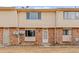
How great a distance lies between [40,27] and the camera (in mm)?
11461

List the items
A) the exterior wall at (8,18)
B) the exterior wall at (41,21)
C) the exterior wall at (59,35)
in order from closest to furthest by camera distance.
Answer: the exterior wall at (8,18) → the exterior wall at (41,21) → the exterior wall at (59,35)

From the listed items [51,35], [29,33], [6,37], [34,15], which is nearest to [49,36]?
[51,35]

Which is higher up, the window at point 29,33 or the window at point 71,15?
the window at point 71,15

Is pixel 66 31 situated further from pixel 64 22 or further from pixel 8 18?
pixel 8 18

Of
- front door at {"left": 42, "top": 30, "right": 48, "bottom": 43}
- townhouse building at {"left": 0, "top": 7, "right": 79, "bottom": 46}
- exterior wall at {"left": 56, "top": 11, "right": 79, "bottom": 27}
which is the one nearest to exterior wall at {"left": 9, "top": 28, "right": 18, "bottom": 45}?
townhouse building at {"left": 0, "top": 7, "right": 79, "bottom": 46}

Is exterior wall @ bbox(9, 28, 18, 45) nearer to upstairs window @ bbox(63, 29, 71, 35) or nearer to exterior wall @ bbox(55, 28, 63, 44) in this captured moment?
exterior wall @ bbox(55, 28, 63, 44)

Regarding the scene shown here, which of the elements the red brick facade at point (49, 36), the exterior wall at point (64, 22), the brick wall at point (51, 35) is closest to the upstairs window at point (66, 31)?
the red brick facade at point (49, 36)

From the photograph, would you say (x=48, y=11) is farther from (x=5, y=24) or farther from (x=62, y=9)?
(x=5, y=24)

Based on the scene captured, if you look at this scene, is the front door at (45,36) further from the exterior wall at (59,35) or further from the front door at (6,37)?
the front door at (6,37)

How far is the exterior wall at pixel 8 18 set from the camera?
1107 cm

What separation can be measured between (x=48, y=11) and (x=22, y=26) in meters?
1.55

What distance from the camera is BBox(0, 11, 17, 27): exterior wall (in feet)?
36.3

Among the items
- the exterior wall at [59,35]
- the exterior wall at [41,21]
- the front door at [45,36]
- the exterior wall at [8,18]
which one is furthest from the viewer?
the front door at [45,36]

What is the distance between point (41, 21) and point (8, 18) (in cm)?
171
